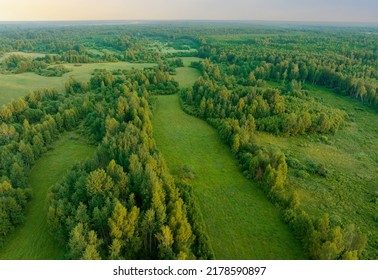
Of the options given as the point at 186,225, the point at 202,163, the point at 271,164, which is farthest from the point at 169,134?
the point at 186,225

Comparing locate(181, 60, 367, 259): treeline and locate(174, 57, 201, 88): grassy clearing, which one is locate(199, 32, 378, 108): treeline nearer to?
locate(181, 60, 367, 259): treeline

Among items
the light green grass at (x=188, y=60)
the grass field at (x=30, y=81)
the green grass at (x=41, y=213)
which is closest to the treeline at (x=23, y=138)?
the green grass at (x=41, y=213)

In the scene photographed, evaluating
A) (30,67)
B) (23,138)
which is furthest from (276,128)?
(30,67)

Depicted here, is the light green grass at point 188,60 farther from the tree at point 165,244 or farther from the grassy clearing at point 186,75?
the tree at point 165,244

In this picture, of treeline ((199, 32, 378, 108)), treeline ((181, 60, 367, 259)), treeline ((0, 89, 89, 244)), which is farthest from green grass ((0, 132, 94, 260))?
treeline ((199, 32, 378, 108))

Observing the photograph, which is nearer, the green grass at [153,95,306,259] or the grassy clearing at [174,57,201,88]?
the green grass at [153,95,306,259]

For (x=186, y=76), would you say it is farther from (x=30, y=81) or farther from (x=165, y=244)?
(x=165, y=244)
